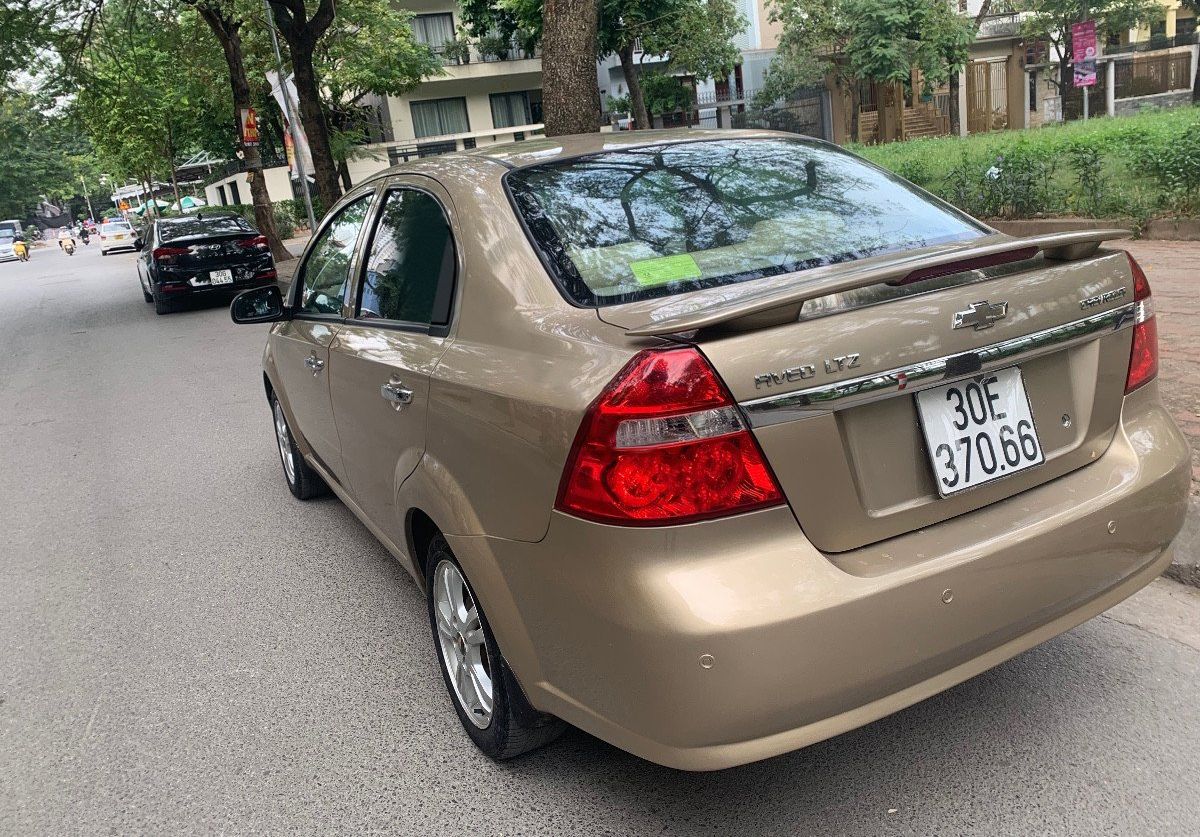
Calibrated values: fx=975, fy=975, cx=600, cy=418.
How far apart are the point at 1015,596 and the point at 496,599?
1219mm

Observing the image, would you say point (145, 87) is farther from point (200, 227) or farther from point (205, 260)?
point (205, 260)

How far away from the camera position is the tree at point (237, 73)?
18406mm

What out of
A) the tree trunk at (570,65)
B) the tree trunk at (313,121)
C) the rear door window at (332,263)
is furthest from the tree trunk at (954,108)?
the rear door window at (332,263)

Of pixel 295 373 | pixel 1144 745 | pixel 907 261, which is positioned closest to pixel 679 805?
pixel 1144 745

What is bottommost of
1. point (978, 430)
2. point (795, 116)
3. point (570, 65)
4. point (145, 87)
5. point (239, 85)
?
point (978, 430)

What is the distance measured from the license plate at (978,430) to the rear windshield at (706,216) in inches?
21.9

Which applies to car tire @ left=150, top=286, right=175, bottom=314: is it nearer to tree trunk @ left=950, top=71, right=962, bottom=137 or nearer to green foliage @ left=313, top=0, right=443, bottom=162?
green foliage @ left=313, top=0, right=443, bottom=162

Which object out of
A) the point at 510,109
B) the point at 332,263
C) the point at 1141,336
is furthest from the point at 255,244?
the point at 510,109

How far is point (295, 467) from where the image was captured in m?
5.27

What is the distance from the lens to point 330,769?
285cm

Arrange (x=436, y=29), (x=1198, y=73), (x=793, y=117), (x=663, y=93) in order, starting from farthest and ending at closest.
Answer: (x=436, y=29) → (x=663, y=93) → (x=793, y=117) → (x=1198, y=73)

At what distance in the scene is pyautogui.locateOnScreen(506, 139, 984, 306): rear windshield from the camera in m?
2.51

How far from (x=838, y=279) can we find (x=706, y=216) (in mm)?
757

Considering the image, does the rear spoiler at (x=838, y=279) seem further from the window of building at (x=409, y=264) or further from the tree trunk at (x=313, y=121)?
the tree trunk at (x=313, y=121)
